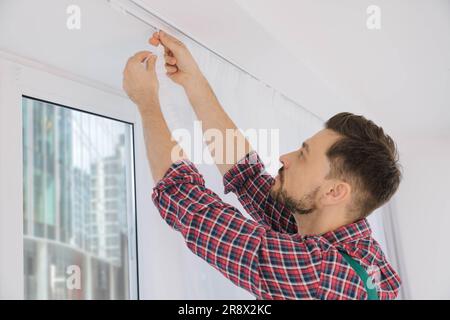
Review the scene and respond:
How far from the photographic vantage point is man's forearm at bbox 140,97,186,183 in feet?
2.86

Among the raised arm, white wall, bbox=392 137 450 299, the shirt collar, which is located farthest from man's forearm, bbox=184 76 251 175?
white wall, bbox=392 137 450 299

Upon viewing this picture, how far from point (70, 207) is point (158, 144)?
6.61 feet

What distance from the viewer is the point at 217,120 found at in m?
1.06

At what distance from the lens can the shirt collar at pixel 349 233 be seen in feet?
3.07

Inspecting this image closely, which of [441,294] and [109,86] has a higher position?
[109,86]

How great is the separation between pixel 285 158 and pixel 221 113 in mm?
193

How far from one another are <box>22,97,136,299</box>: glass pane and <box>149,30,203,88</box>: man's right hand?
1345 millimetres

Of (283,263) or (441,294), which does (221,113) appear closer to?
(283,263)

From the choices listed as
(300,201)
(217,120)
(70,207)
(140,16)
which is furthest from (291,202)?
(70,207)

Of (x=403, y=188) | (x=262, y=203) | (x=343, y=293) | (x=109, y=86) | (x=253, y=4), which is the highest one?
(x=253, y=4)

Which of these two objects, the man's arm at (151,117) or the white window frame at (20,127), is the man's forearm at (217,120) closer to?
the man's arm at (151,117)

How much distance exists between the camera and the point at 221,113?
1059 mm

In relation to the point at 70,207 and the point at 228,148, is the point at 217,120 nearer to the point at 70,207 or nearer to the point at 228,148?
the point at 228,148

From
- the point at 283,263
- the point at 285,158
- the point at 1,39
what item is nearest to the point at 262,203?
the point at 285,158
